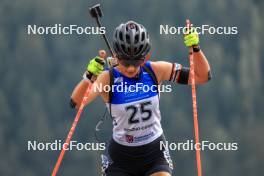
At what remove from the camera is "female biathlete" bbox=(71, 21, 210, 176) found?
7094 millimetres

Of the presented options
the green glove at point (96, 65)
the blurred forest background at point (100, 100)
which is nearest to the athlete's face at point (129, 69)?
the green glove at point (96, 65)

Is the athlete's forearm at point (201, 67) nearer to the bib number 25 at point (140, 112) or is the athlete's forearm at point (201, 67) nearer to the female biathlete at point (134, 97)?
the female biathlete at point (134, 97)

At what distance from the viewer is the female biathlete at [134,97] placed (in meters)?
7.09

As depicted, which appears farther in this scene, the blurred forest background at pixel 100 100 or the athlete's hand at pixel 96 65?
the blurred forest background at pixel 100 100

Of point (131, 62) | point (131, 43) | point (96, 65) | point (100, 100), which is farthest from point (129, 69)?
point (100, 100)

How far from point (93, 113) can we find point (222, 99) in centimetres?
442

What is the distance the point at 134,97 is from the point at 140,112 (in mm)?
162

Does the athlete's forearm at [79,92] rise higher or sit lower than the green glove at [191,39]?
lower

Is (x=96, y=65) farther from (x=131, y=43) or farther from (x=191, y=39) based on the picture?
(x=191, y=39)

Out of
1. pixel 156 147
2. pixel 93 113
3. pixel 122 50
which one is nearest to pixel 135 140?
pixel 156 147

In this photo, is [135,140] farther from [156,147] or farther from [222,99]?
[222,99]

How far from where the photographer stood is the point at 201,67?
24.4ft

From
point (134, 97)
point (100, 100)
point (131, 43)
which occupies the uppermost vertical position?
point (131, 43)

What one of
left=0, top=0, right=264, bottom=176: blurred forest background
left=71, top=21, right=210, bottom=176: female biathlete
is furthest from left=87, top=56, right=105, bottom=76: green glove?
left=0, top=0, right=264, bottom=176: blurred forest background
